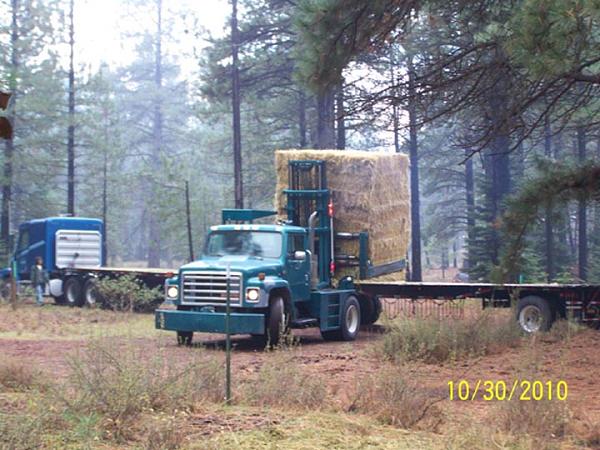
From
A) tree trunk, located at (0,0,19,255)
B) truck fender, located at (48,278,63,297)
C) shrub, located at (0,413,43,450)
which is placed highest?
tree trunk, located at (0,0,19,255)

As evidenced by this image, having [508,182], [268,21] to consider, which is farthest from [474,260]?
[268,21]

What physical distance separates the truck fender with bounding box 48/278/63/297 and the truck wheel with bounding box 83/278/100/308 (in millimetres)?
1107

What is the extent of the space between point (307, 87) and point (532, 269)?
2005cm

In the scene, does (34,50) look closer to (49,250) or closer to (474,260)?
(49,250)


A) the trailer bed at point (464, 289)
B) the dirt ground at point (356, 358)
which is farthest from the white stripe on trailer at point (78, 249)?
the trailer bed at point (464, 289)

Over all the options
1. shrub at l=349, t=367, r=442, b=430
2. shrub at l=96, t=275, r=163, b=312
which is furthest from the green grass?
shrub at l=96, t=275, r=163, b=312

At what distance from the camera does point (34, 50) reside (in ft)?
132

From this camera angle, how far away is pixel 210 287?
16391 millimetres

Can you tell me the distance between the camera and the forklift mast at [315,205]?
19594 millimetres

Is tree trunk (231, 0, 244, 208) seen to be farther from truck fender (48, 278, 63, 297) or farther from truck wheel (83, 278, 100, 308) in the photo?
truck fender (48, 278, 63, 297)

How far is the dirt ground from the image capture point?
34.6ft
